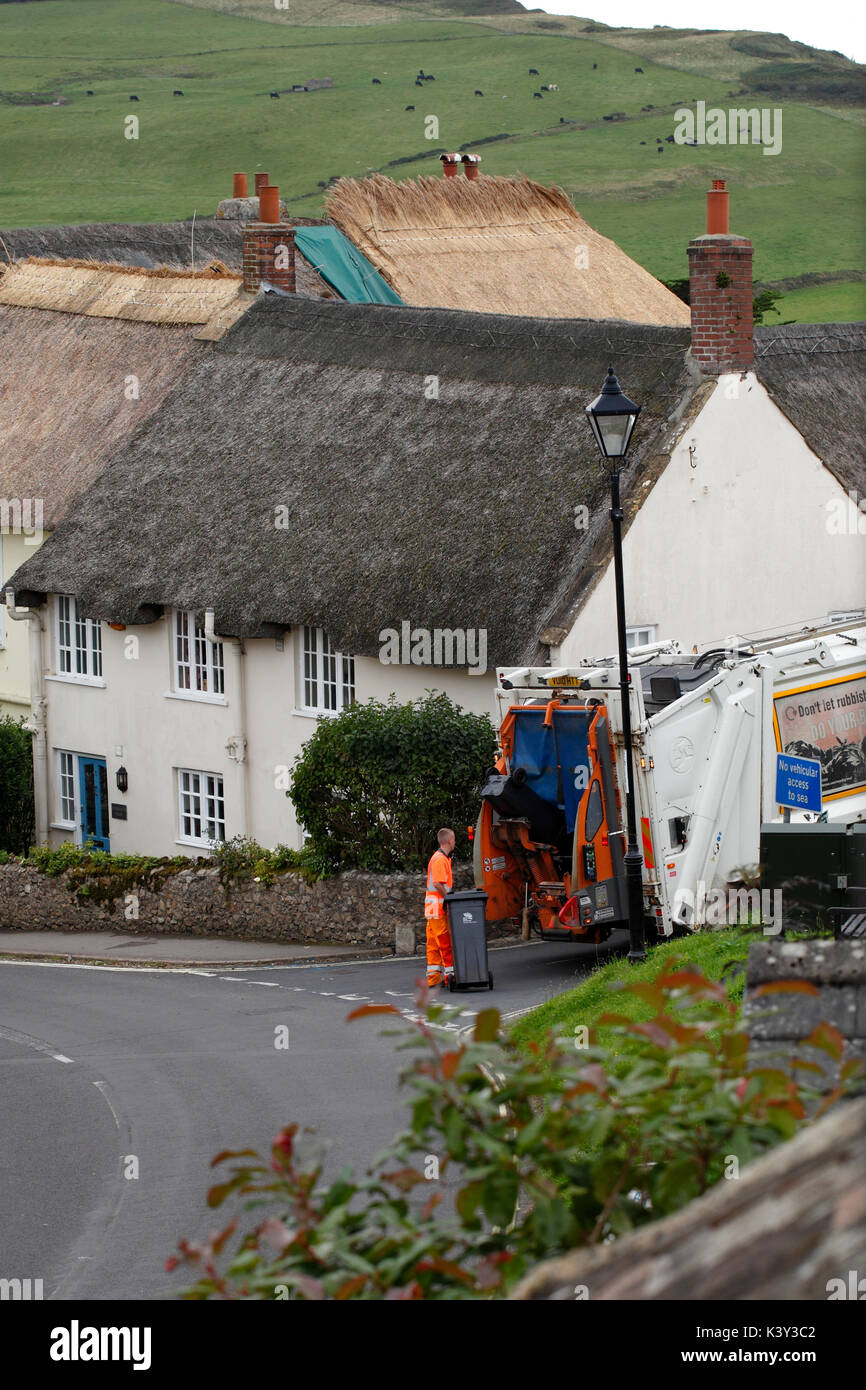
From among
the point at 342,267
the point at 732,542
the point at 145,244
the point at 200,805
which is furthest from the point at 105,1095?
the point at 145,244

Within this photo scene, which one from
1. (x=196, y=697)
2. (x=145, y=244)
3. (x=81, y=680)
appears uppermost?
(x=145, y=244)

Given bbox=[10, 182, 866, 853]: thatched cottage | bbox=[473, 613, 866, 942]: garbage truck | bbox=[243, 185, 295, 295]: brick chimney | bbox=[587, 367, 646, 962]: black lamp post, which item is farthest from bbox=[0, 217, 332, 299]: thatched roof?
bbox=[587, 367, 646, 962]: black lamp post

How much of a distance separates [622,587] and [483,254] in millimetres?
21564

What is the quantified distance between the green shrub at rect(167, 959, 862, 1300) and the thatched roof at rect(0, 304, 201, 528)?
992 inches

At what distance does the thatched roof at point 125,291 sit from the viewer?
103 ft

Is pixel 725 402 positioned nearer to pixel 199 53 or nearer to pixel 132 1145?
pixel 132 1145

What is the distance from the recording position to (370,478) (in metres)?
25.7

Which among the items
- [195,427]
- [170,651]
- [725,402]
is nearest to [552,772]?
[725,402]

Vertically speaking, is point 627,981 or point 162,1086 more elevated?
point 627,981

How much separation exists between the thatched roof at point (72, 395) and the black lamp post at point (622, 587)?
48.0ft

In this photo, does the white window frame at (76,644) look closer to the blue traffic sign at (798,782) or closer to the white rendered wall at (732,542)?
the white rendered wall at (732,542)

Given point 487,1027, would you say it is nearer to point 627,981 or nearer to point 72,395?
point 627,981

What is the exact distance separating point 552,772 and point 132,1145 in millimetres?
6629

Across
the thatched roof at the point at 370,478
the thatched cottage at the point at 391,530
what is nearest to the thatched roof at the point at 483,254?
the thatched cottage at the point at 391,530
